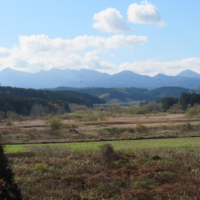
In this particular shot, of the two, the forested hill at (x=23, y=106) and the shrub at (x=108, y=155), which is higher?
the forested hill at (x=23, y=106)

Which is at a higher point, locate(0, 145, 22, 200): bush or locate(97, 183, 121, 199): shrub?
locate(0, 145, 22, 200): bush

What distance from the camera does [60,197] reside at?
8.84 m

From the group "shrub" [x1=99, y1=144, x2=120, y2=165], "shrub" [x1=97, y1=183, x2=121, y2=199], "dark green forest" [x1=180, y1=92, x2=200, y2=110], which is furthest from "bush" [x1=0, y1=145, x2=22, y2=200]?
Answer: "dark green forest" [x1=180, y1=92, x2=200, y2=110]

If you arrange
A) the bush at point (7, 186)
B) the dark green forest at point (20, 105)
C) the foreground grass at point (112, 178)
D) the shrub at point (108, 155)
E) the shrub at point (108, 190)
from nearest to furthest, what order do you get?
the bush at point (7, 186) < the foreground grass at point (112, 178) < the shrub at point (108, 190) < the shrub at point (108, 155) < the dark green forest at point (20, 105)

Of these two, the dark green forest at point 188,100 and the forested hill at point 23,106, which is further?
the dark green forest at point 188,100

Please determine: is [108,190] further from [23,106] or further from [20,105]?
[20,105]

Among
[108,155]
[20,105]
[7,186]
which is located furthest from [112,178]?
[20,105]

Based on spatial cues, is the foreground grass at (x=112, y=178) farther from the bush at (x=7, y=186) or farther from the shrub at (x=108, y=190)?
the bush at (x=7, y=186)

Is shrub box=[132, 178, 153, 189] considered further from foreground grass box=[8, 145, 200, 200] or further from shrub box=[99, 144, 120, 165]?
shrub box=[99, 144, 120, 165]

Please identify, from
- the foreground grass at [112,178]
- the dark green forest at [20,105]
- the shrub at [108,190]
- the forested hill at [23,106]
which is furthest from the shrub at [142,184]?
the dark green forest at [20,105]

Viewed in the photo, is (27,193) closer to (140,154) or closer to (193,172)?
(193,172)

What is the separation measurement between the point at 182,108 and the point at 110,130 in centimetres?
6217

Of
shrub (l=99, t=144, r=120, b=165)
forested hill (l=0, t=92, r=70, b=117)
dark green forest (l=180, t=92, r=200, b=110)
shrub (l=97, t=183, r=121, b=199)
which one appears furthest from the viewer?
dark green forest (l=180, t=92, r=200, b=110)

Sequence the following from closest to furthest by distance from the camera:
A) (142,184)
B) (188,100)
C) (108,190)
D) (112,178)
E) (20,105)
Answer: (108,190) → (142,184) → (112,178) → (20,105) → (188,100)
